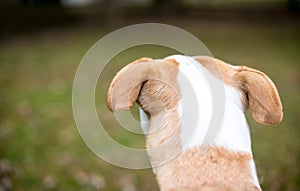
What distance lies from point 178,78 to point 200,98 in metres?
0.13

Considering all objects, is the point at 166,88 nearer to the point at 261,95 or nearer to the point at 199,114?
the point at 199,114

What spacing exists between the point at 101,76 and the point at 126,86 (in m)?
9.38

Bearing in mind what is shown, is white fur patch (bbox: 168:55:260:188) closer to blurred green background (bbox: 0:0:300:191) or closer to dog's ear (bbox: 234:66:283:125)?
dog's ear (bbox: 234:66:283:125)

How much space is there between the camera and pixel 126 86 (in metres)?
2.45

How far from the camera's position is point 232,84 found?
251 cm

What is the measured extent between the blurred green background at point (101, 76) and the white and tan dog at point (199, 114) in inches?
77.5

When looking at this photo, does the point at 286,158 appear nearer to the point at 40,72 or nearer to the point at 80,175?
the point at 80,175

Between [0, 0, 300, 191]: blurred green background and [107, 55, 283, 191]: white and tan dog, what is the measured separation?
1.97 meters

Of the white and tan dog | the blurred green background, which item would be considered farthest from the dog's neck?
the blurred green background

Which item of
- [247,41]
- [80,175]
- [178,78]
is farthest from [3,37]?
[178,78]

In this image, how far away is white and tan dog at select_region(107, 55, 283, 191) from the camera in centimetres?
232

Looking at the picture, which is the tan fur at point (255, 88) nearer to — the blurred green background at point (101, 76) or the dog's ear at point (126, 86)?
the dog's ear at point (126, 86)

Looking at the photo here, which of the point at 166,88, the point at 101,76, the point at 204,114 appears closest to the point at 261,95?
the point at 204,114

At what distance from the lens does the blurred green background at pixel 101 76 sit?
17.7 feet
